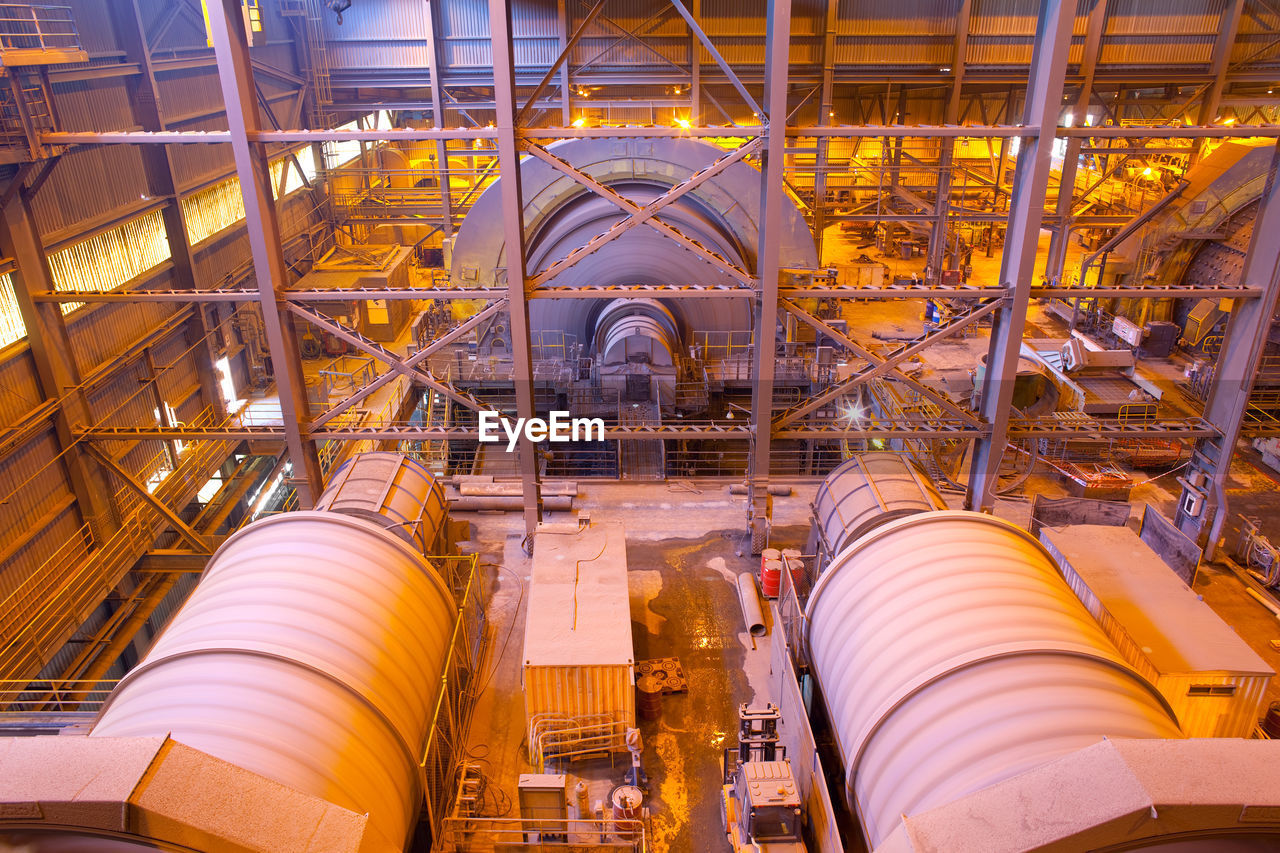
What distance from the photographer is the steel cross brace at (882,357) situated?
13.1 meters

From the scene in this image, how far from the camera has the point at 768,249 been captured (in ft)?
42.7

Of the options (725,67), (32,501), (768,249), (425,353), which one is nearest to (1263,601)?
(768,249)

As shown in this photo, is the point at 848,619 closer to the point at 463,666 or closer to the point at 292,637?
the point at 463,666

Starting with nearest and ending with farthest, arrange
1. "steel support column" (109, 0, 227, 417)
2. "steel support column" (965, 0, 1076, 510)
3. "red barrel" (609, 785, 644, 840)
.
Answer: "red barrel" (609, 785, 644, 840), "steel support column" (965, 0, 1076, 510), "steel support column" (109, 0, 227, 417)

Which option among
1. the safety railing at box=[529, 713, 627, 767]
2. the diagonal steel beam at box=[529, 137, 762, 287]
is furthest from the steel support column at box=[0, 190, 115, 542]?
the safety railing at box=[529, 713, 627, 767]

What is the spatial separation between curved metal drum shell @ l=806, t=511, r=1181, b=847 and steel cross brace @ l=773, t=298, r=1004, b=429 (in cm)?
389

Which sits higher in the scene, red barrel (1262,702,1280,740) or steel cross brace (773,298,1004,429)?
steel cross brace (773,298,1004,429)

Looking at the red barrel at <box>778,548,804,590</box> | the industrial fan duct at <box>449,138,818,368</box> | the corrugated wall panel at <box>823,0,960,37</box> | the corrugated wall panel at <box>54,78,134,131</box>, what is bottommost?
the red barrel at <box>778,548,804,590</box>

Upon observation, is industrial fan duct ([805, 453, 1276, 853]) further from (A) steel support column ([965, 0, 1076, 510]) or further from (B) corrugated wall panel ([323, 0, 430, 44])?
(B) corrugated wall panel ([323, 0, 430, 44])

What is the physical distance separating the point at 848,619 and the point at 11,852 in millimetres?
7796

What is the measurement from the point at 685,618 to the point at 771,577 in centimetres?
145

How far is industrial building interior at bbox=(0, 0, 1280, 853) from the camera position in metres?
7.74

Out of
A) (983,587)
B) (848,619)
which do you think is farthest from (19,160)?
(983,587)

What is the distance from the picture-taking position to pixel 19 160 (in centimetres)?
1257
